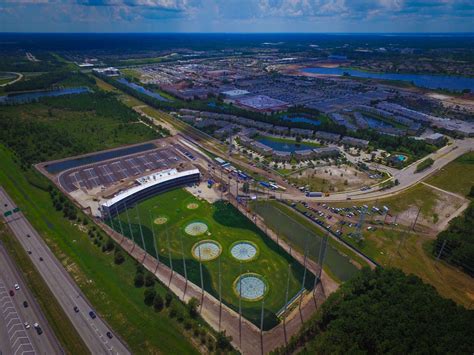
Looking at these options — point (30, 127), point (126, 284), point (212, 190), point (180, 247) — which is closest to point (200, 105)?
point (30, 127)

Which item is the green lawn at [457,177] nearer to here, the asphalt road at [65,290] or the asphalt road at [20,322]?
the asphalt road at [65,290]

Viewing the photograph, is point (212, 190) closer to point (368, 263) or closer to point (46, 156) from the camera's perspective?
point (368, 263)

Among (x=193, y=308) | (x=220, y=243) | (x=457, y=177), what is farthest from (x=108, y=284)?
(x=457, y=177)

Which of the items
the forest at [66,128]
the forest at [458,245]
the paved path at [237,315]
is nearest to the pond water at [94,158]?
the forest at [66,128]

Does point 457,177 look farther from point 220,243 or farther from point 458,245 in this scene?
point 220,243

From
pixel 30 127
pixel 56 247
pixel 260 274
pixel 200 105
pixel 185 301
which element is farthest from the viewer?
pixel 200 105

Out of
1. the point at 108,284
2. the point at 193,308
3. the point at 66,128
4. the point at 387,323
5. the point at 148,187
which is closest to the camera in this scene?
the point at 387,323

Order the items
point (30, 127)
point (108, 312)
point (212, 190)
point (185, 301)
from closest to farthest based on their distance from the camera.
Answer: point (108, 312) < point (185, 301) < point (212, 190) < point (30, 127)

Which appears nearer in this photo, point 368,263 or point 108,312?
point 108,312
